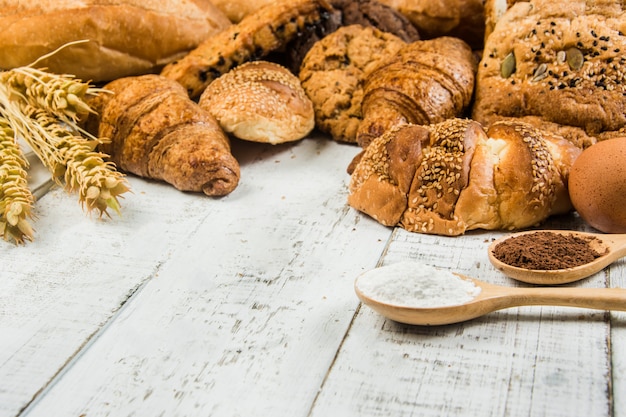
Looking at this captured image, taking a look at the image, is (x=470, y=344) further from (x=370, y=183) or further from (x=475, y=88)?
(x=475, y=88)

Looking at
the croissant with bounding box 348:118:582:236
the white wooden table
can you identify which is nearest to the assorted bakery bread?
the croissant with bounding box 348:118:582:236

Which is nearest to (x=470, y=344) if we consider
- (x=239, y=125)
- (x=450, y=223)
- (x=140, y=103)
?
(x=450, y=223)

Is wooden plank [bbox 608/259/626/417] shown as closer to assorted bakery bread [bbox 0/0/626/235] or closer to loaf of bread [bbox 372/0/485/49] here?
assorted bakery bread [bbox 0/0/626/235]

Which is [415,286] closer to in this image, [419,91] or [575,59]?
[419,91]

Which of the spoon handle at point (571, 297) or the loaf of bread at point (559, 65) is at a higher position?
the loaf of bread at point (559, 65)

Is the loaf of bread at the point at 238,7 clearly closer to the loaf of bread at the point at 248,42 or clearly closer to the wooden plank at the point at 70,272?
the loaf of bread at the point at 248,42

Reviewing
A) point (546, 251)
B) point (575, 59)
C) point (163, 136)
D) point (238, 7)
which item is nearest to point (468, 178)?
point (546, 251)

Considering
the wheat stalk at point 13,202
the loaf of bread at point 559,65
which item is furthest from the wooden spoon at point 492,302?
the wheat stalk at point 13,202
